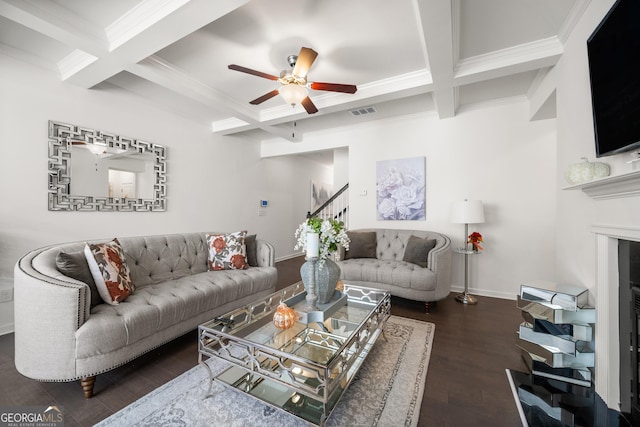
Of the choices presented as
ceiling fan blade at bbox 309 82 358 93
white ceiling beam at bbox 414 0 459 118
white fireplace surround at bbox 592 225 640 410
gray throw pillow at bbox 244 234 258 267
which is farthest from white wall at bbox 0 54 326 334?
white fireplace surround at bbox 592 225 640 410

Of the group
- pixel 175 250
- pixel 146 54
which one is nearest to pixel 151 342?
pixel 175 250

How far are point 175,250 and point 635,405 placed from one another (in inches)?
143

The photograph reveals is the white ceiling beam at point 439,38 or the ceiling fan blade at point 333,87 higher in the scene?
the white ceiling beam at point 439,38

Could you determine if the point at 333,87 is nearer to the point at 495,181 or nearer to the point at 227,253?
the point at 227,253

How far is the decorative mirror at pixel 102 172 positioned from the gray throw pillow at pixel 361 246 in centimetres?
279

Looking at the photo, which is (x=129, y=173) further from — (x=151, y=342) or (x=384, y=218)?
(x=384, y=218)

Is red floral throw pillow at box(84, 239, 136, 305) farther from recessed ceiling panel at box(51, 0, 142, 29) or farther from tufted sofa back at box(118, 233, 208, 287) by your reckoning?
recessed ceiling panel at box(51, 0, 142, 29)

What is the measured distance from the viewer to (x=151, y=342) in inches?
73.1

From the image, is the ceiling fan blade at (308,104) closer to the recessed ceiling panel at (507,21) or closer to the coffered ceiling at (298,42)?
the coffered ceiling at (298,42)

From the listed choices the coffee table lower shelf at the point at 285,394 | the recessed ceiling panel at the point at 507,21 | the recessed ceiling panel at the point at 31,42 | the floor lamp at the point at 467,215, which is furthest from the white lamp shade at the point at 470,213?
the recessed ceiling panel at the point at 31,42

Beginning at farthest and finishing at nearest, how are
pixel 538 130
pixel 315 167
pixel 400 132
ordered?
pixel 315 167 → pixel 400 132 → pixel 538 130

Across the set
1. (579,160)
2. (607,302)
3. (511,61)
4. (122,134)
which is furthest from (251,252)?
(511,61)

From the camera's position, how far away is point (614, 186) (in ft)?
4.68

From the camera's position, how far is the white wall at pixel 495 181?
3.21m
